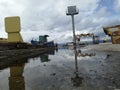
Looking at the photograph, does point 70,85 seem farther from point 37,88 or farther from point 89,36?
point 89,36

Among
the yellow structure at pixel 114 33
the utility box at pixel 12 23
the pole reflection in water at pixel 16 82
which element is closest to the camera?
the pole reflection in water at pixel 16 82

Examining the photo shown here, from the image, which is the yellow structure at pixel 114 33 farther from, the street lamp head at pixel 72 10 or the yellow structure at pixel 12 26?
the street lamp head at pixel 72 10

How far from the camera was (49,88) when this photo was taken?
268 inches

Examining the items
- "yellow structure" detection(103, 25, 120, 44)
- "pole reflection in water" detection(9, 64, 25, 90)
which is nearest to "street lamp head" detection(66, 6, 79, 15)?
"yellow structure" detection(103, 25, 120, 44)

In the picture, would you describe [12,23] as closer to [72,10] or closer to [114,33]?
[114,33]

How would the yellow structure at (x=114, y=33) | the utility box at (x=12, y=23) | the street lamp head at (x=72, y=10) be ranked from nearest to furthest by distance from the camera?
the utility box at (x=12, y=23)
the yellow structure at (x=114, y=33)
the street lamp head at (x=72, y=10)

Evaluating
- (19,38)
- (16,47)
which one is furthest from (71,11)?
(16,47)

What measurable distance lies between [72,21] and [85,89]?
74401 millimetres

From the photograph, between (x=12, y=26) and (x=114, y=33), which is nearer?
(x=12, y=26)

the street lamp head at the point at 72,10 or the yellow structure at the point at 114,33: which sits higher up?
the street lamp head at the point at 72,10

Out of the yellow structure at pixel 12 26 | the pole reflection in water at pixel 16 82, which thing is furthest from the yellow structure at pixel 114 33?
the pole reflection in water at pixel 16 82

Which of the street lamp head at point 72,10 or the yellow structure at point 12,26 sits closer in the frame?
the yellow structure at point 12,26

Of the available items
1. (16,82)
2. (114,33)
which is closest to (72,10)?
(114,33)

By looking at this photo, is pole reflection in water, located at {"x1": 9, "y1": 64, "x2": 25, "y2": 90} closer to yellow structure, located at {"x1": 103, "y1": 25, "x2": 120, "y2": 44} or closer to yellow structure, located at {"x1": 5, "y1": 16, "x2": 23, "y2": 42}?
yellow structure, located at {"x1": 5, "y1": 16, "x2": 23, "y2": 42}
